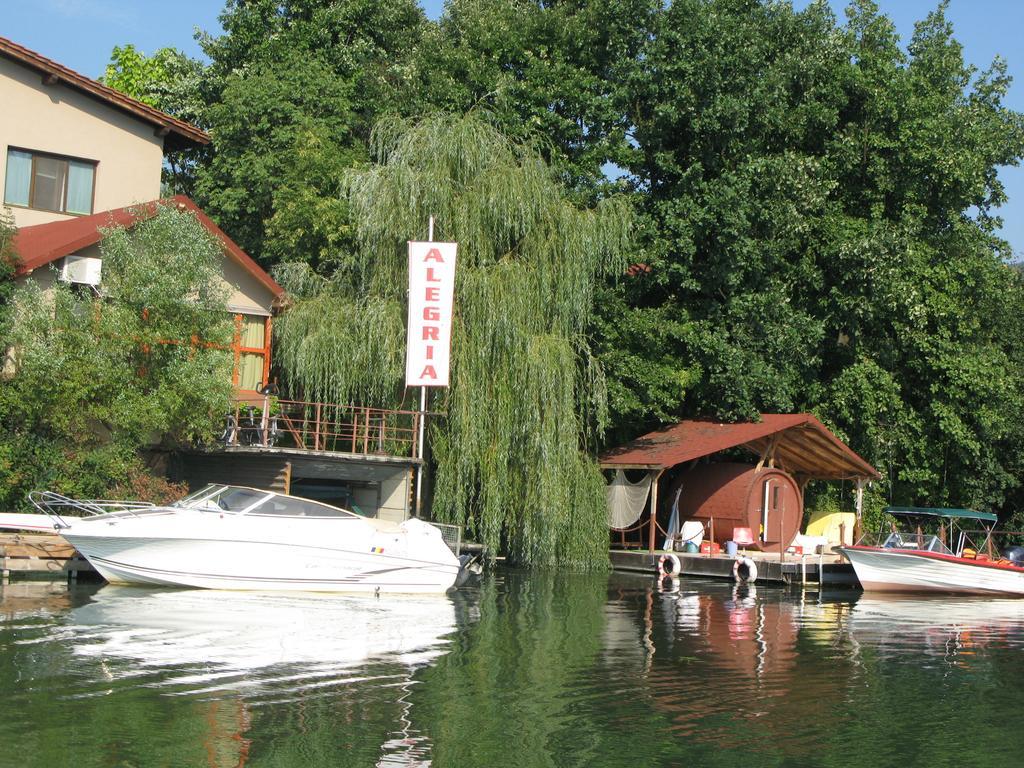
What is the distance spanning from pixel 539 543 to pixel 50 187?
16.6 m

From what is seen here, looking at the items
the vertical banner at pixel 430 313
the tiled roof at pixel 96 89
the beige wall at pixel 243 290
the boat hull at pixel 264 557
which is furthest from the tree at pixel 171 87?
the boat hull at pixel 264 557

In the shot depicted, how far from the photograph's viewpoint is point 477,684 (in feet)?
48.8

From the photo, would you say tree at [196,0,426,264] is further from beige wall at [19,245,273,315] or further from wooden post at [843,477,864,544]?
wooden post at [843,477,864,544]

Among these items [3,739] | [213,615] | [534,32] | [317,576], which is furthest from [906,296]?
[3,739]

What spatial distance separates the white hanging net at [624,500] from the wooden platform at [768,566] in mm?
940

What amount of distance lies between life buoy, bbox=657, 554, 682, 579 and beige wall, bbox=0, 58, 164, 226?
17.0 meters

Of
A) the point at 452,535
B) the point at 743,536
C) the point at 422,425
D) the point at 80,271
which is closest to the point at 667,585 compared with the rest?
the point at 743,536

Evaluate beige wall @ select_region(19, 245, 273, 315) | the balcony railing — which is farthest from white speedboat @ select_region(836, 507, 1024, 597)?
beige wall @ select_region(19, 245, 273, 315)

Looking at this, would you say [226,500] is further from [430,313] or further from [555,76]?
[555,76]

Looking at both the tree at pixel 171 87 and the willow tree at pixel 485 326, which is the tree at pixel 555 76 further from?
the tree at pixel 171 87

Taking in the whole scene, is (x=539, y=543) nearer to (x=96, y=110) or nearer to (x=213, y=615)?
(x=213, y=615)

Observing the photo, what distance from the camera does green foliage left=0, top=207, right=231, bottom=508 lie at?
24.0m

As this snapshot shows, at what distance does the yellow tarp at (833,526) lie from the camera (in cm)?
3578

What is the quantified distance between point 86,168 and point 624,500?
694 inches
